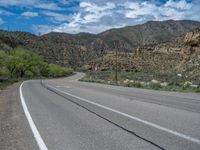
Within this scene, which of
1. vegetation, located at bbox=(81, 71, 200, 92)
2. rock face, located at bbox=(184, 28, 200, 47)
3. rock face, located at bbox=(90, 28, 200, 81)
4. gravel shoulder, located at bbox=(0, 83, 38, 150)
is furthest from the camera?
rock face, located at bbox=(184, 28, 200, 47)

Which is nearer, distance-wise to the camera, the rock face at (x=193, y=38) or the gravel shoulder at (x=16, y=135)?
the gravel shoulder at (x=16, y=135)

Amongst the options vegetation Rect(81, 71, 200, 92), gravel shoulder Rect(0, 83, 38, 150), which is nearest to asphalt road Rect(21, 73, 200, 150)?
gravel shoulder Rect(0, 83, 38, 150)

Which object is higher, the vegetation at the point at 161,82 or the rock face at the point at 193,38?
the rock face at the point at 193,38

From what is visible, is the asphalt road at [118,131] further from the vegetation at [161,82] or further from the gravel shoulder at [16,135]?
the vegetation at [161,82]

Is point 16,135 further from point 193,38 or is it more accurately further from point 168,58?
point 168,58

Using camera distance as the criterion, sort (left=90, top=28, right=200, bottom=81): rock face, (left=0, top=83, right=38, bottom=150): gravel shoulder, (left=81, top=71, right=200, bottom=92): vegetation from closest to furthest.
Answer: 1. (left=0, top=83, right=38, bottom=150): gravel shoulder
2. (left=81, top=71, right=200, bottom=92): vegetation
3. (left=90, top=28, right=200, bottom=81): rock face

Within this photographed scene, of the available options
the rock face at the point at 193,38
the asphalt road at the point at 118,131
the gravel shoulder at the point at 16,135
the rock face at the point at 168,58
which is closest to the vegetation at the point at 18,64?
the rock face at the point at 168,58

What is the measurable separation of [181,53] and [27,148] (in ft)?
278

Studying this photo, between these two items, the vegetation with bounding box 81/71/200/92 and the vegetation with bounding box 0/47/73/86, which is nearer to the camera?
the vegetation with bounding box 81/71/200/92

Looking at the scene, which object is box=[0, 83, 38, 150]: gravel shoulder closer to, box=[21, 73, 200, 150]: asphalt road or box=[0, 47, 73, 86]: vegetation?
box=[21, 73, 200, 150]: asphalt road

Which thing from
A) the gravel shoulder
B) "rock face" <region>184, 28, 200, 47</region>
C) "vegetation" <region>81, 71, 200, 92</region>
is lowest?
"vegetation" <region>81, 71, 200, 92</region>

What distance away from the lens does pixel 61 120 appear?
11.8 m

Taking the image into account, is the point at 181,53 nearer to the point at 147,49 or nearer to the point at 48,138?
the point at 147,49

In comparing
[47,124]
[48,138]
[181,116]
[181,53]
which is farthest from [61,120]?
[181,53]
